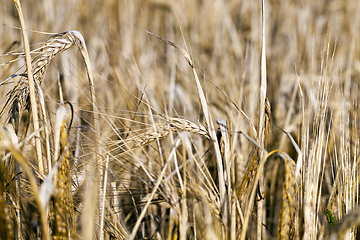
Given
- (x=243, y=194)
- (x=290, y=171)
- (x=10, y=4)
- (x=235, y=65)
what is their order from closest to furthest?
(x=290, y=171) < (x=243, y=194) < (x=235, y=65) < (x=10, y=4)

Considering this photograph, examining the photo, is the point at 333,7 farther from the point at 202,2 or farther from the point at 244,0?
the point at 202,2

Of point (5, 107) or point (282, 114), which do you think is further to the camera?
point (282, 114)

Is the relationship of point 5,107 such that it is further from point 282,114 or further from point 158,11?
point 158,11

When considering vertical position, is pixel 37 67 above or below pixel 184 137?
above

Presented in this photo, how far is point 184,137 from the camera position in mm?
642

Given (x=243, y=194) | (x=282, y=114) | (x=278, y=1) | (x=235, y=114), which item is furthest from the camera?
(x=278, y=1)

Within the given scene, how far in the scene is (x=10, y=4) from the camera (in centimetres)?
221

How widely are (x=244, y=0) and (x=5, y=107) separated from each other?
2.07 metres

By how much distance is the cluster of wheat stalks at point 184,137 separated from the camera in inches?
23.5

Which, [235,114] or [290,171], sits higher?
[235,114]

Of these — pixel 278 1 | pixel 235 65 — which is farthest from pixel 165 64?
pixel 278 1

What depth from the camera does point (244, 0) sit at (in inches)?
89.7

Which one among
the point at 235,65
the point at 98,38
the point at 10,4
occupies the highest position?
the point at 10,4

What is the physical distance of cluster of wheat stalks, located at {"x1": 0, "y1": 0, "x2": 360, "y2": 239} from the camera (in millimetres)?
596
